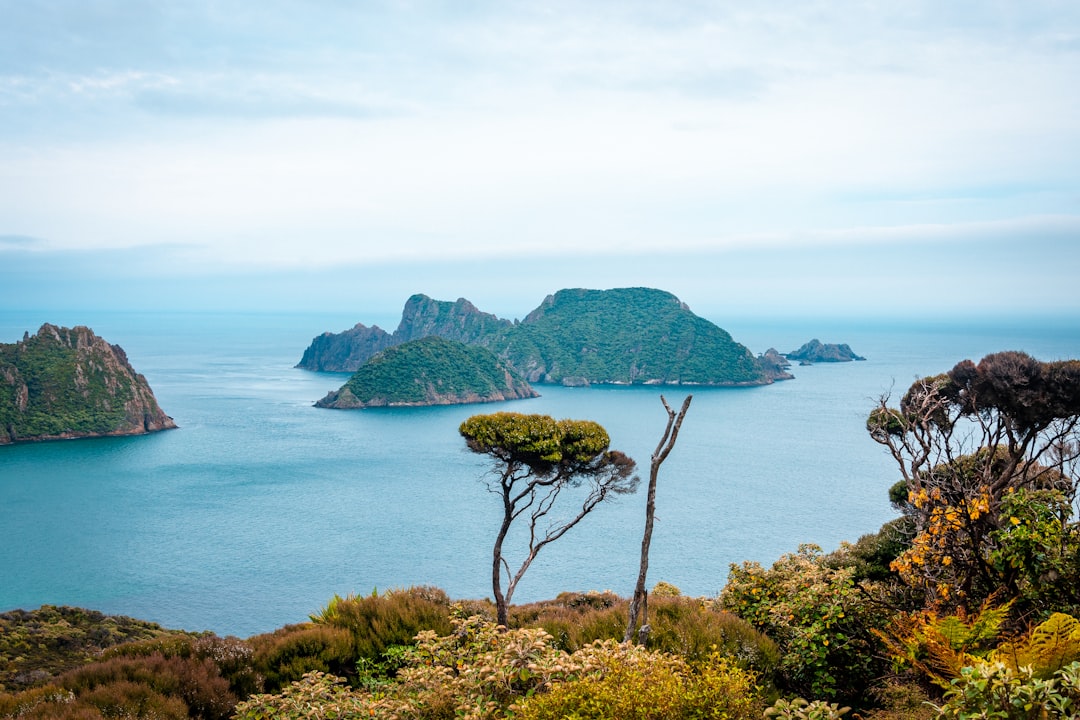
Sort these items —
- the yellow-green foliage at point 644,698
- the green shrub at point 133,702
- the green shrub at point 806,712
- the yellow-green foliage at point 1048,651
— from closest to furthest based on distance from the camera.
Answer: the green shrub at point 806,712, the yellow-green foliage at point 1048,651, the yellow-green foliage at point 644,698, the green shrub at point 133,702

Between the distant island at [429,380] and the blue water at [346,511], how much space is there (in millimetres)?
11630

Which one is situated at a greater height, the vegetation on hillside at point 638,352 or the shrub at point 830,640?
the vegetation on hillside at point 638,352

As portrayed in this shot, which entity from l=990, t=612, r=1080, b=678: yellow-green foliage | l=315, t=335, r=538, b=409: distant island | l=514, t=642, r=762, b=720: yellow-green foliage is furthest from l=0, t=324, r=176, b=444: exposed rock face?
l=990, t=612, r=1080, b=678: yellow-green foliage

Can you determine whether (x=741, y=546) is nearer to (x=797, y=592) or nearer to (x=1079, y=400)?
(x=1079, y=400)

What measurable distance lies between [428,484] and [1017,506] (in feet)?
252

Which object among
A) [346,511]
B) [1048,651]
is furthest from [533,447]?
[346,511]

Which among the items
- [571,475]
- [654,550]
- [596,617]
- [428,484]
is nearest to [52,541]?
[428,484]

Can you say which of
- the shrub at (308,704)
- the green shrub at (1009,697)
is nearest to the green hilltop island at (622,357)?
the shrub at (308,704)

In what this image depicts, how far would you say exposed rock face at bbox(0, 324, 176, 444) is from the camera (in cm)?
10238

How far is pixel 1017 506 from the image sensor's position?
7.07 metres

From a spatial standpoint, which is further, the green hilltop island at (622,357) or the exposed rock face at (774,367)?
the exposed rock face at (774,367)

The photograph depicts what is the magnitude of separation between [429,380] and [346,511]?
234 feet

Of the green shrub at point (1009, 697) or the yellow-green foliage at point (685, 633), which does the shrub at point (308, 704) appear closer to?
the yellow-green foliage at point (685, 633)

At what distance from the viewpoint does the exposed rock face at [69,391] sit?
336ft
